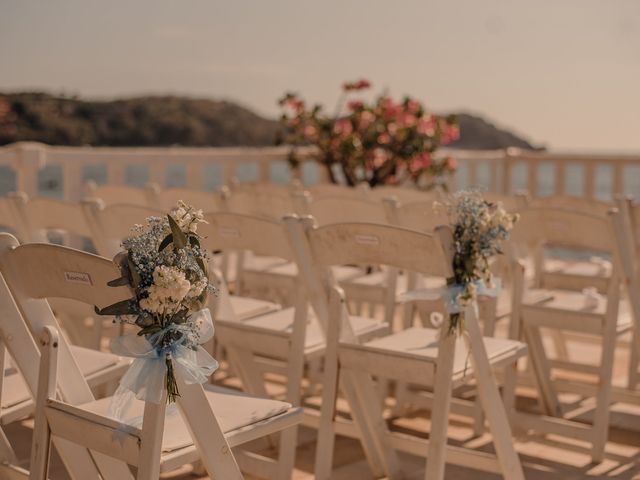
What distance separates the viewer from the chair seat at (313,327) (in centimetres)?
317

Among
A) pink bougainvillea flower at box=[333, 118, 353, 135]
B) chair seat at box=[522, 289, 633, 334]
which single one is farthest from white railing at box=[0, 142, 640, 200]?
chair seat at box=[522, 289, 633, 334]

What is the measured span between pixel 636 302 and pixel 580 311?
19cm

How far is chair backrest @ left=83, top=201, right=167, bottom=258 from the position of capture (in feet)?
11.2

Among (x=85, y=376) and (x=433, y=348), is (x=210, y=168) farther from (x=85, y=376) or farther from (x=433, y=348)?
(x=85, y=376)

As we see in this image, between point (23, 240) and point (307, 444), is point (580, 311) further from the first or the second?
point (23, 240)

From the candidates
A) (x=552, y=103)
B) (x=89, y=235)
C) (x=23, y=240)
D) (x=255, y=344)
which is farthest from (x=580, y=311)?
(x=552, y=103)

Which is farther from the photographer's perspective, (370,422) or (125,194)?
(125,194)

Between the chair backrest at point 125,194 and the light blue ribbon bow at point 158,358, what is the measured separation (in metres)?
2.49

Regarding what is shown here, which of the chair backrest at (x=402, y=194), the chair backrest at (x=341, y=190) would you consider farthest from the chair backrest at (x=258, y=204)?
the chair backrest at (x=402, y=194)

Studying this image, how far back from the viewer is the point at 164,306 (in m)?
1.80

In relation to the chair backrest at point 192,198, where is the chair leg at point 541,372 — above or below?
below

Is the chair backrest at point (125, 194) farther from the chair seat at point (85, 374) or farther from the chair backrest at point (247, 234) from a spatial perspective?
the chair seat at point (85, 374)

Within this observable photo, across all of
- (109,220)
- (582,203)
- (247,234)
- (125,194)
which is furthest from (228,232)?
(582,203)

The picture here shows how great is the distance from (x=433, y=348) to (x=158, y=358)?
1.16 metres
